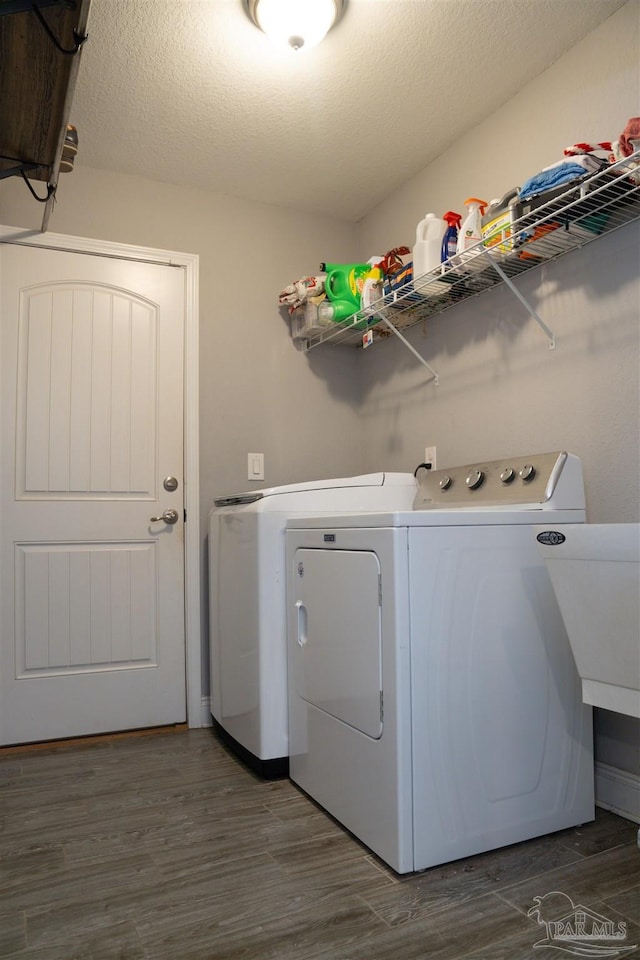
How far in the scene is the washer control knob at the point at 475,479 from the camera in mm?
2172

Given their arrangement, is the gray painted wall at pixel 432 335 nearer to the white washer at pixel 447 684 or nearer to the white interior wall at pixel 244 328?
the white interior wall at pixel 244 328

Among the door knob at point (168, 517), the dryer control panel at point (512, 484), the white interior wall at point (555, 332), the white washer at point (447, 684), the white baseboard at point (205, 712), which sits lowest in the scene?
the white baseboard at point (205, 712)

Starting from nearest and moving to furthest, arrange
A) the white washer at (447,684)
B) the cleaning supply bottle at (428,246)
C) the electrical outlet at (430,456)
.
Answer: the white washer at (447,684)
the cleaning supply bottle at (428,246)
the electrical outlet at (430,456)

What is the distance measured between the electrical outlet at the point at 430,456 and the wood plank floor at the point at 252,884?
1319 mm

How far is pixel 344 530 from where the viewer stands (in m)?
1.79

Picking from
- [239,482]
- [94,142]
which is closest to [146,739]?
[239,482]

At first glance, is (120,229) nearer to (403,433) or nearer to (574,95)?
(403,433)

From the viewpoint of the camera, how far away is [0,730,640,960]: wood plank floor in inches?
51.3

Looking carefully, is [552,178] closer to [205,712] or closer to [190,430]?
[190,430]

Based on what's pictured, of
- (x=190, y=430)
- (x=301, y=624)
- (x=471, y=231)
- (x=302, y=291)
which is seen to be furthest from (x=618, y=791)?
(x=302, y=291)

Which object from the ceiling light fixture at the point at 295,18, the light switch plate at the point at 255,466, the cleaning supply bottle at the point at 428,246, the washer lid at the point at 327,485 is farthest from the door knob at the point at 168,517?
the ceiling light fixture at the point at 295,18

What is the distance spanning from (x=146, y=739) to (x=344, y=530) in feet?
4.77

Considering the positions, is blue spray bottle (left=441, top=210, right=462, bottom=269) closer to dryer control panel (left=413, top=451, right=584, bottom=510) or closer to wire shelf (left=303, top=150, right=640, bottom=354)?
wire shelf (left=303, top=150, right=640, bottom=354)

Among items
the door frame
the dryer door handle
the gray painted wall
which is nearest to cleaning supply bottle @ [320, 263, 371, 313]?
the gray painted wall
